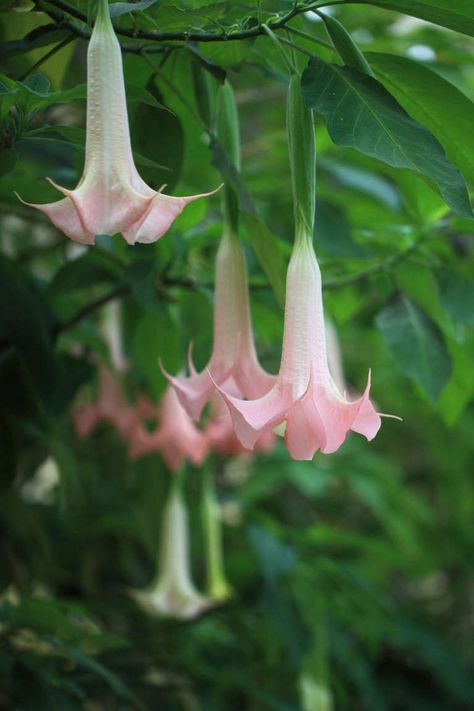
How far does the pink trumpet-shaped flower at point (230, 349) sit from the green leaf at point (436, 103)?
146 millimetres

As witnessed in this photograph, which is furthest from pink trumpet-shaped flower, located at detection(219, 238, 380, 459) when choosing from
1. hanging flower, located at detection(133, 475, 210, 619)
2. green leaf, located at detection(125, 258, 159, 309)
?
hanging flower, located at detection(133, 475, 210, 619)

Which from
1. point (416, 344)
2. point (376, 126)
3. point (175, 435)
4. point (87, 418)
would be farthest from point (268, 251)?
point (87, 418)

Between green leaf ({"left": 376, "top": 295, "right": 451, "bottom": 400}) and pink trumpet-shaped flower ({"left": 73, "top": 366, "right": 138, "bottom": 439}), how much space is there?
421mm

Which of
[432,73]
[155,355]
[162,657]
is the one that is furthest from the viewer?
[162,657]

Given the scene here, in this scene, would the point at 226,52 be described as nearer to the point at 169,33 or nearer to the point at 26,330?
the point at 169,33

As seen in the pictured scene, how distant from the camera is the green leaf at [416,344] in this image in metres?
0.79

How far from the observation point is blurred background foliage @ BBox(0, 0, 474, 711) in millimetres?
612

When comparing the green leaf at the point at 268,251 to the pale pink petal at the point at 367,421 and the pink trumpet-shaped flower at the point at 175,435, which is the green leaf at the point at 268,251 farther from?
the pink trumpet-shaped flower at the point at 175,435

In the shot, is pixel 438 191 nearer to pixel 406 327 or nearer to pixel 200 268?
pixel 406 327

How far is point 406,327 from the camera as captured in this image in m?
0.82

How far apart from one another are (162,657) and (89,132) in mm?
793

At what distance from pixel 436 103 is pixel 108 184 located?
0.22 metres

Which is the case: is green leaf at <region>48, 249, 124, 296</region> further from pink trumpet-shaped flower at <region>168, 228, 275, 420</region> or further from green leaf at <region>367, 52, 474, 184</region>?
green leaf at <region>367, 52, 474, 184</region>

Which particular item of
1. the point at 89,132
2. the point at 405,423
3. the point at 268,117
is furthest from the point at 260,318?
the point at 405,423
